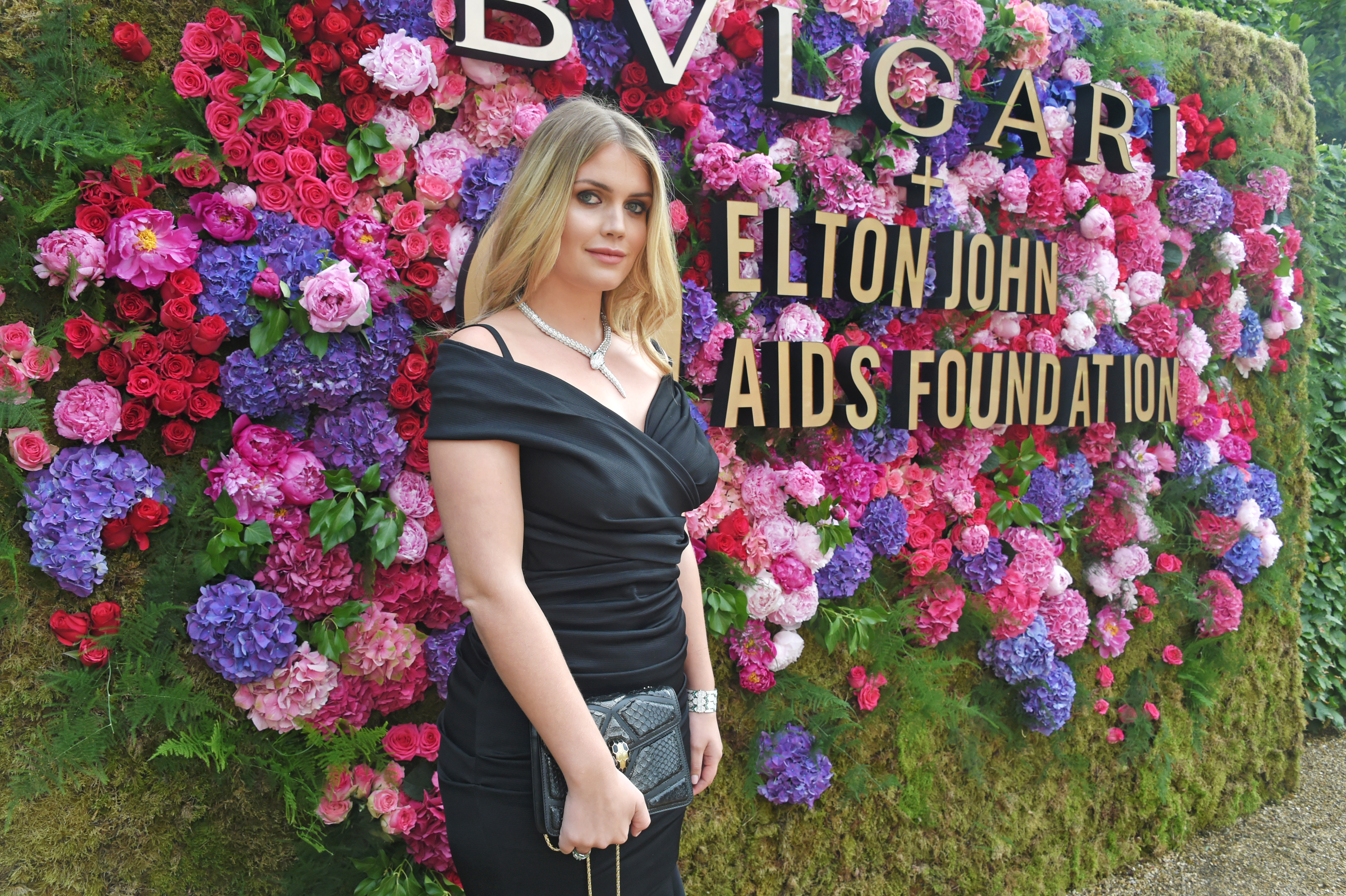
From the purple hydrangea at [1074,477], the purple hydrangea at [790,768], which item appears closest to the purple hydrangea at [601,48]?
the purple hydrangea at [790,768]

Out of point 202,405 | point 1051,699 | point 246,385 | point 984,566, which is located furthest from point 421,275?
point 1051,699

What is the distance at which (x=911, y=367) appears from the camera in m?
2.73

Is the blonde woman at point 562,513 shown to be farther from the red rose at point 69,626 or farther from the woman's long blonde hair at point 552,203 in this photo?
the red rose at point 69,626

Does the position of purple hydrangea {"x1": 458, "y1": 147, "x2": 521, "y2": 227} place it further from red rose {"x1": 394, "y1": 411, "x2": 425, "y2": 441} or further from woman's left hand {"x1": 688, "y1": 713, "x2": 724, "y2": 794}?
woman's left hand {"x1": 688, "y1": 713, "x2": 724, "y2": 794}

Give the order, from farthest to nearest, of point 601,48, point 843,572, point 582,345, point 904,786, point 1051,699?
point 1051,699, point 904,786, point 843,572, point 601,48, point 582,345

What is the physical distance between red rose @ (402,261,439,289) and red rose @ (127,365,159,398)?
0.62 meters

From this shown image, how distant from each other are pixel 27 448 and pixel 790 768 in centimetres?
221

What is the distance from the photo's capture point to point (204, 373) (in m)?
1.88

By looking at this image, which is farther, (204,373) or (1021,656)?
(1021,656)

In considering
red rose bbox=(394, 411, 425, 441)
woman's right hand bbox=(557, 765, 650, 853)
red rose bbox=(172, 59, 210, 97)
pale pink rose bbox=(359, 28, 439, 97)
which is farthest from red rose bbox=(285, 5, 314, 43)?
woman's right hand bbox=(557, 765, 650, 853)

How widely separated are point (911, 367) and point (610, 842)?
193 cm

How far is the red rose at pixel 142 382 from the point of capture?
180 centimetres

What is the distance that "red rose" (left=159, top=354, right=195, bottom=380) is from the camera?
1834mm

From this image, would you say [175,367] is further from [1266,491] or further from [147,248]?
[1266,491]
